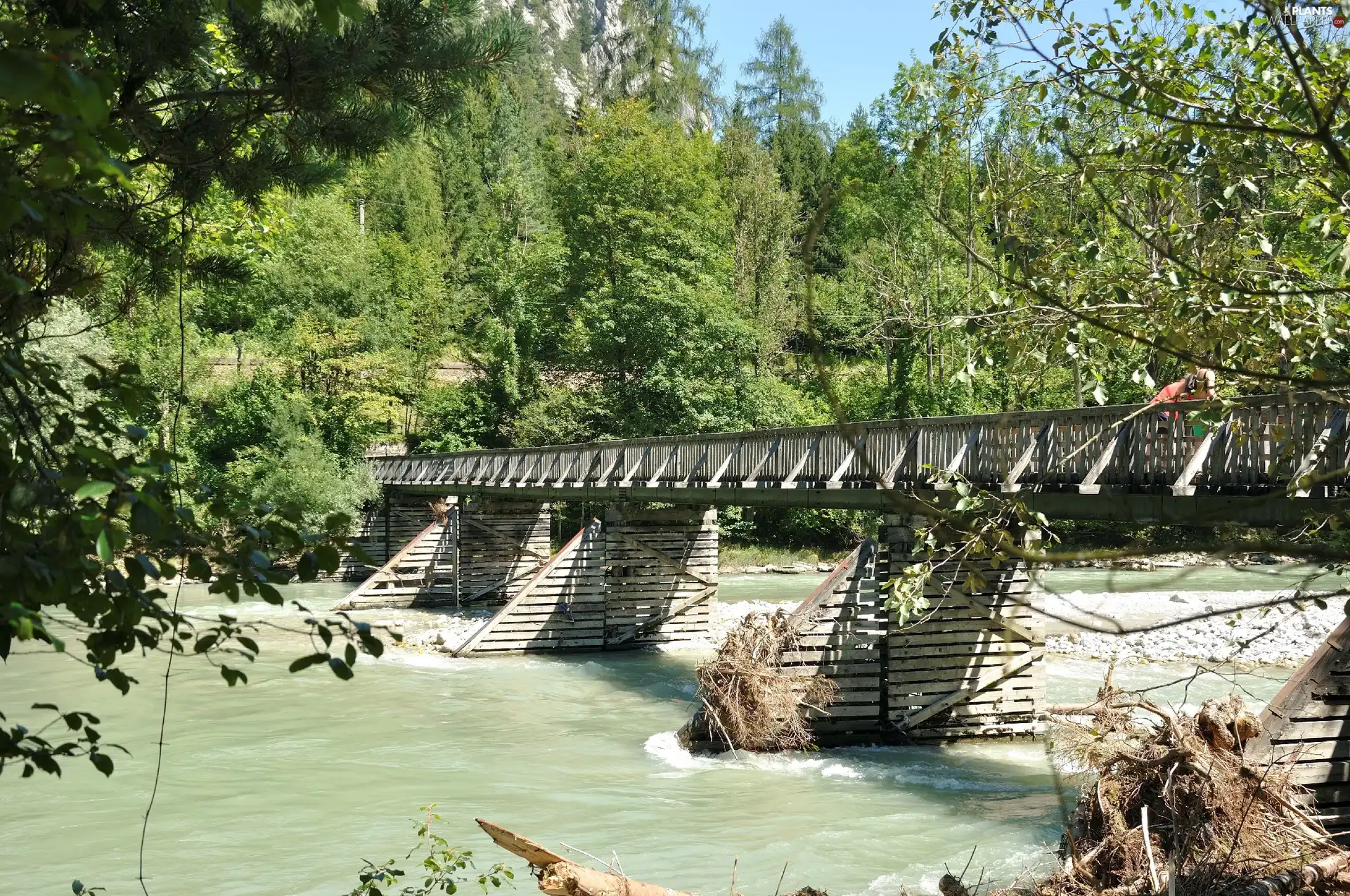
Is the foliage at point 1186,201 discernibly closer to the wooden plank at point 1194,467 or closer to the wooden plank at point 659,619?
the wooden plank at point 1194,467

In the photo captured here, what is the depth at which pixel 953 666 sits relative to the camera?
14445mm

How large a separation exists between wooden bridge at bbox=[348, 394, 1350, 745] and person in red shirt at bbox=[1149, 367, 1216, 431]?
7cm

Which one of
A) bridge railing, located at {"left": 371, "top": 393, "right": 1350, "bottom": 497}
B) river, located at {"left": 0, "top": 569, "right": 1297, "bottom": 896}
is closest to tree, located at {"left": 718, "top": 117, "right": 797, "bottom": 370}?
bridge railing, located at {"left": 371, "top": 393, "right": 1350, "bottom": 497}

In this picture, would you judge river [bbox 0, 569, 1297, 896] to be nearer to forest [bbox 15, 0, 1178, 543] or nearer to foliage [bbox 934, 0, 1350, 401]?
foliage [bbox 934, 0, 1350, 401]

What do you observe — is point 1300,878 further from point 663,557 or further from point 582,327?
point 582,327

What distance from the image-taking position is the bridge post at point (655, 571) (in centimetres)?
2233

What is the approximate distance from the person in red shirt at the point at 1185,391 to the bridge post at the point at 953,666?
4014 millimetres

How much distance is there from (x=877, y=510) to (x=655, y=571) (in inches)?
344

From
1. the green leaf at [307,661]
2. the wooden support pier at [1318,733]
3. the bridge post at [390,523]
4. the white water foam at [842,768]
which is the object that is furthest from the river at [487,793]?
the bridge post at [390,523]

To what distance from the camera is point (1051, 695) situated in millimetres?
16859

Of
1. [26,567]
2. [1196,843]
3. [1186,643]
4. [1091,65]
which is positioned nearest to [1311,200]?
[1091,65]

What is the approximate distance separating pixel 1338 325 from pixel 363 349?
3904cm

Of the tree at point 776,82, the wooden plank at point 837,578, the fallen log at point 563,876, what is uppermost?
the tree at point 776,82

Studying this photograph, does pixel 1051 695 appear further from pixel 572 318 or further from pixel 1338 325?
pixel 572 318
